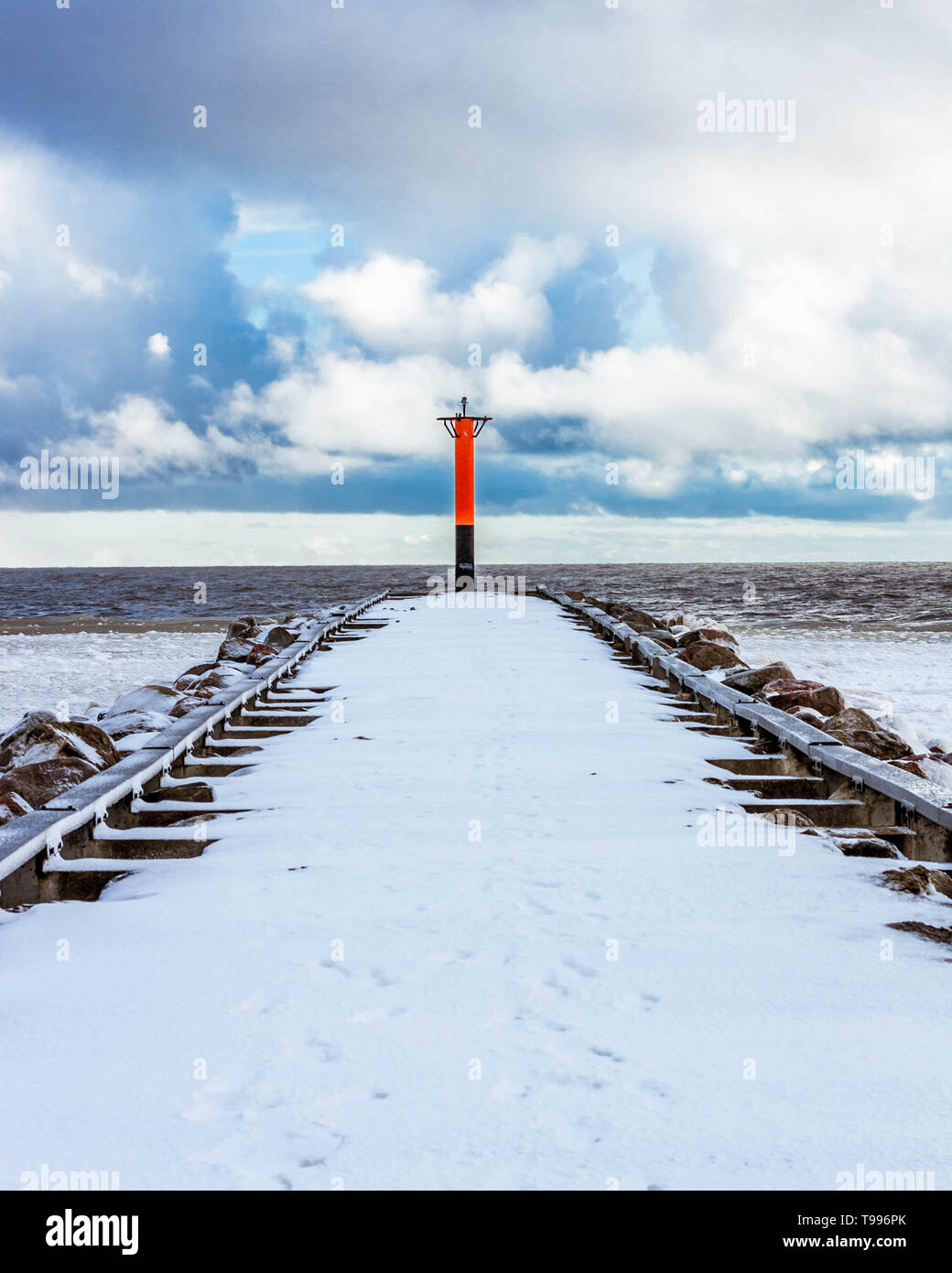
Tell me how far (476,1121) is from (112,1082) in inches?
33.5

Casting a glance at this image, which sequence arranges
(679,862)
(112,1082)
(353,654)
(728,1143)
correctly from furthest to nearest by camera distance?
(353,654) → (679,862) → (112,1082) → (728,1143)

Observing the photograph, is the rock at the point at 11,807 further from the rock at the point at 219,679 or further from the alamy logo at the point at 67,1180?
the rock at the point at 219,679

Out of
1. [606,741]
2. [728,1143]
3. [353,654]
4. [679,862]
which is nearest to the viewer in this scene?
[728,1143]

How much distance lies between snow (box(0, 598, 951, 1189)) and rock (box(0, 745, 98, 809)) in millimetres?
1178

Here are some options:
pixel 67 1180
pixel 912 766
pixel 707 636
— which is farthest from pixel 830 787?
pixel 707 636

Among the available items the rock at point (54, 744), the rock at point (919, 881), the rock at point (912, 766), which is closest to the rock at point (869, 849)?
the rock at point (919, 881)

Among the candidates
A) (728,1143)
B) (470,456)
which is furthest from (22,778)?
(470,456)

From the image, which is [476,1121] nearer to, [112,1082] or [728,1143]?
[728,1143]

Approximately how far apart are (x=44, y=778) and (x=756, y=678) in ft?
20.6

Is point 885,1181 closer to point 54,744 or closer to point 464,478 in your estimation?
point 54,744

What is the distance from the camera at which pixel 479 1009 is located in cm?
279

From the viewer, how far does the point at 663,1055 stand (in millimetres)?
2557

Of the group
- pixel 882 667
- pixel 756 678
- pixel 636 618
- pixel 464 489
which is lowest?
pixel 882 667
